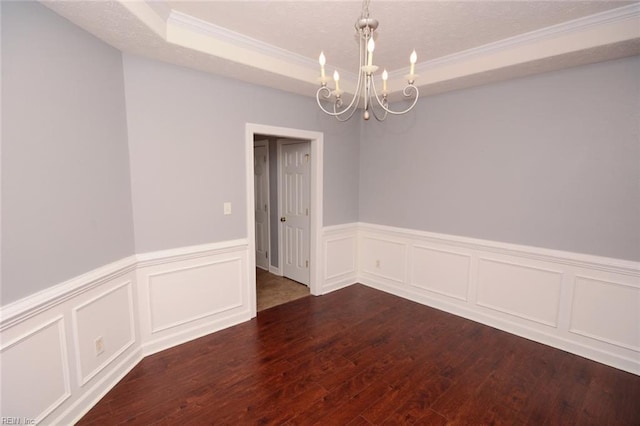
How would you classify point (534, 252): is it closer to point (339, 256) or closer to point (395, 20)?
point (339, 256)

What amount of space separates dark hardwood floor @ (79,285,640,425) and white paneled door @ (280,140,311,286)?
4.34 ft

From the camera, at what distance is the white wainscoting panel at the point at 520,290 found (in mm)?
2932

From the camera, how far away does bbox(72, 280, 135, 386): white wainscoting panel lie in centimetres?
205

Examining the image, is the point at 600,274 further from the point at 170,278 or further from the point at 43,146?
the point at 43,146

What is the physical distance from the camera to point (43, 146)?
1769mm

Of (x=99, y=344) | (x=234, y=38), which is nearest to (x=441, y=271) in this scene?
(x=234, y=38)

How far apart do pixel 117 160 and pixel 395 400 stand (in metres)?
2.79

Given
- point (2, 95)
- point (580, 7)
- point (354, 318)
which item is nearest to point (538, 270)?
point (354, 318)

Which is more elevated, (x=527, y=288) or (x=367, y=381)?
(x=527, y=288)

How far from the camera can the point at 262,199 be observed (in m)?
5.19

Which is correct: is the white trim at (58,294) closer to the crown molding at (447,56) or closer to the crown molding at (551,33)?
Result: the crown molding at (447,56)

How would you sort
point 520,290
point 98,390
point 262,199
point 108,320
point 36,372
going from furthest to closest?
point 262,199, point 520,290, point 108,320, point 98,390, point 36,372

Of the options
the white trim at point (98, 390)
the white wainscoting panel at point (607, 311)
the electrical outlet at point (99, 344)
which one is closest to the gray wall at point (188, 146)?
the electrical outlet at point (99, 344)

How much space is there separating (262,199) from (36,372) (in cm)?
369
